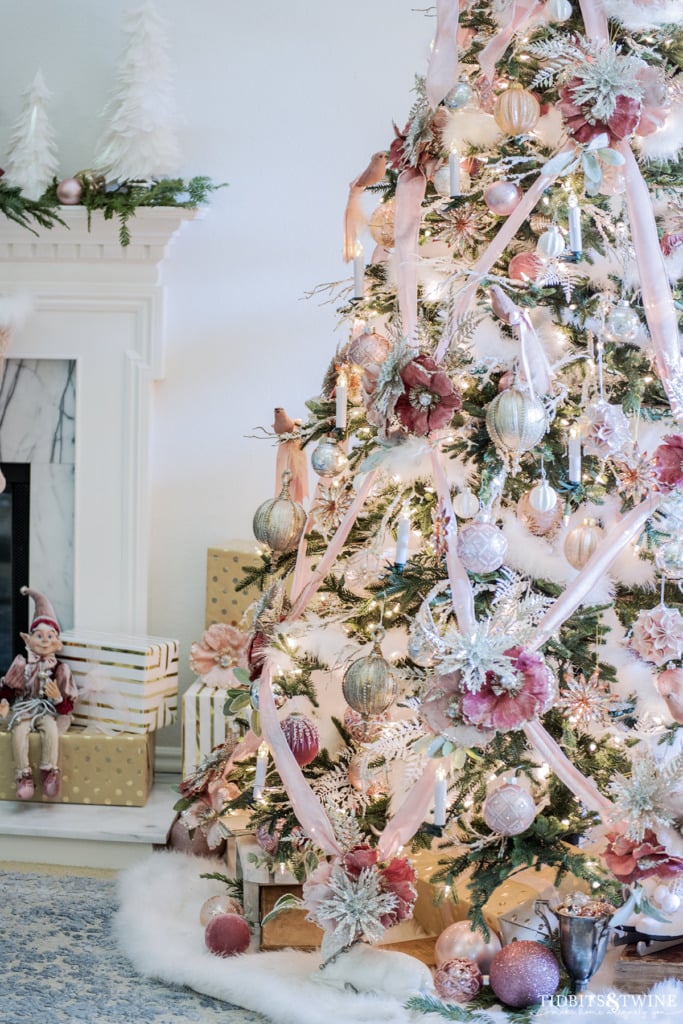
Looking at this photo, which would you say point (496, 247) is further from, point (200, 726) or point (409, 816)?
point (200, 726)

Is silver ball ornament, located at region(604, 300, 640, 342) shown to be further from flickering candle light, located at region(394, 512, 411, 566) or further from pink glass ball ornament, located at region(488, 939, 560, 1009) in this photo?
pink glass ball ornament, located at region(488, 939, 560, 1009)

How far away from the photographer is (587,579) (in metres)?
2.20

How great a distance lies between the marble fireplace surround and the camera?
340cm

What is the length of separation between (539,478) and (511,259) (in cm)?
46

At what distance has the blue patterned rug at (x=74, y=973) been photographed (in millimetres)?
2230

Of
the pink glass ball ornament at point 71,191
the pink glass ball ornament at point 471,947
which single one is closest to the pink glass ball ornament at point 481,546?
the pink glass ball ornament at point 471,947

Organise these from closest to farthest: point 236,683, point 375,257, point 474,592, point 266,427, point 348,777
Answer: point 474,592 < point 348,777 < point 375,257 < point 236,683 < point 266,427

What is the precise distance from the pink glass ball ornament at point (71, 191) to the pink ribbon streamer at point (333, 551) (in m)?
1.44

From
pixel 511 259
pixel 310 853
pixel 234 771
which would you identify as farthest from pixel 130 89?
pixel 310 853

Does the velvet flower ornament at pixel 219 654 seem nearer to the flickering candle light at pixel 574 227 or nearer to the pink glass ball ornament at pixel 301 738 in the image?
the pink glass ball ornament at pixel 301 738

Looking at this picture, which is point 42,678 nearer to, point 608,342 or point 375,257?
point 375,257

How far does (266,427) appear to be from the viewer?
Answer: 3.45 metres

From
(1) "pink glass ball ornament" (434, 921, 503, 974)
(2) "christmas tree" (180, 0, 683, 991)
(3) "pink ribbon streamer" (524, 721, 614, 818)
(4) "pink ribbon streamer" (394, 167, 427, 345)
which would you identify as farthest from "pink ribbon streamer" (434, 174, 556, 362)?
(1) "pink glass ball ornament" (434, 921, 503, 974)

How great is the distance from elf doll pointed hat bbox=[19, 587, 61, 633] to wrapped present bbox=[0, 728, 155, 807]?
0.31m
